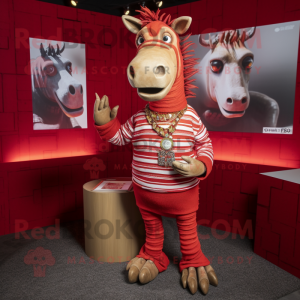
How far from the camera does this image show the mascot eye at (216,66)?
2230 mm

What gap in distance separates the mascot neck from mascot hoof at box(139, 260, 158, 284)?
0.91 metres

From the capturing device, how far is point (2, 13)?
6.91 ft

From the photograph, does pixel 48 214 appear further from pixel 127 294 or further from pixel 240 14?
pixel 240 14

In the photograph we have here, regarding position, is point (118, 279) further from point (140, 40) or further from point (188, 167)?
point (140, 40)

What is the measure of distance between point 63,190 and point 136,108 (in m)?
1.02

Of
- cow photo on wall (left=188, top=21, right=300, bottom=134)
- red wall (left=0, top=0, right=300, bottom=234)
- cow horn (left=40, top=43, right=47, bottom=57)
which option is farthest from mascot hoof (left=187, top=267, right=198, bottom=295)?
cow horn (left=40, top=43, right=47, bottom=57)

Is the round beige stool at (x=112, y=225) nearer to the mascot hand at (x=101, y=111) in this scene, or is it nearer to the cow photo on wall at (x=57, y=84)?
the mascot hand at (x=101, y=111)

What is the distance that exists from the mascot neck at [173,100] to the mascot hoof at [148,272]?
911mm

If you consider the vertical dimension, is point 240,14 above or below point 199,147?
above

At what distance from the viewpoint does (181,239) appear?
5.45ft

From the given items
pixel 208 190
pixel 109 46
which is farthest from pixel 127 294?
pixel 109 46

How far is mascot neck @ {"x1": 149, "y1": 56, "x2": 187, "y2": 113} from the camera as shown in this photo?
1.51 meters

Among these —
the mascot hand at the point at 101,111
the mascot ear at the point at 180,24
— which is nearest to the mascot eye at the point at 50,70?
the mascot hand at the point at 101,111

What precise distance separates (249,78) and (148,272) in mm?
1548
